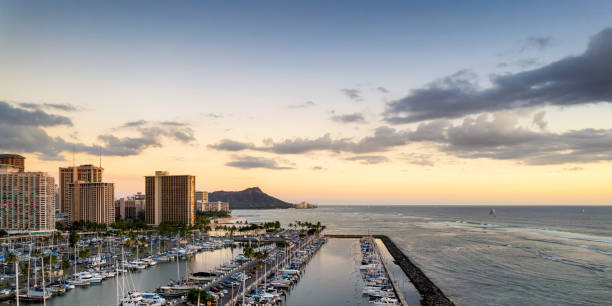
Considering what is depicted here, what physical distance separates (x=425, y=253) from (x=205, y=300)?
60363mm

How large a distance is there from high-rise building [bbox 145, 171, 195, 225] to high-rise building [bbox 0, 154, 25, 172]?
5110cm

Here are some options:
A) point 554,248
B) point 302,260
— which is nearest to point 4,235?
point 302,260

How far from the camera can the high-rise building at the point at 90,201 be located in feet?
515

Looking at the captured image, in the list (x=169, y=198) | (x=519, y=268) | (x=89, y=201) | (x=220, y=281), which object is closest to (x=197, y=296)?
(x=220, y=281)

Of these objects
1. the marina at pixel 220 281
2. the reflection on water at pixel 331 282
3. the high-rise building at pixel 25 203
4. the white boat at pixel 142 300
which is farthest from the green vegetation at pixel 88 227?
the white boat at pixel 142 300

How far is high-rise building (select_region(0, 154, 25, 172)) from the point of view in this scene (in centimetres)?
16400

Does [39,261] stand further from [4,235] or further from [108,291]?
[4,235]

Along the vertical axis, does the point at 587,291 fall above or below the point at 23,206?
below

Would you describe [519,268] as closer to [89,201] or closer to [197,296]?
[197,296]

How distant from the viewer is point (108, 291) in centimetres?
5509

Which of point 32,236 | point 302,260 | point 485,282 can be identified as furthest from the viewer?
point 32,236

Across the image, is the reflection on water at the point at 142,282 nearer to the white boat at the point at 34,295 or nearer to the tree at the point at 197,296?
the white boat at the point at 34,295

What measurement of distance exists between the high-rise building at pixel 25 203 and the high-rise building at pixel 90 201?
103 ft

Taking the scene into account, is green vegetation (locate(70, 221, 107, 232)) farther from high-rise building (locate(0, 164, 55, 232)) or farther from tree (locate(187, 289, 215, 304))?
tree (locate(187, 289, 215, 304))
